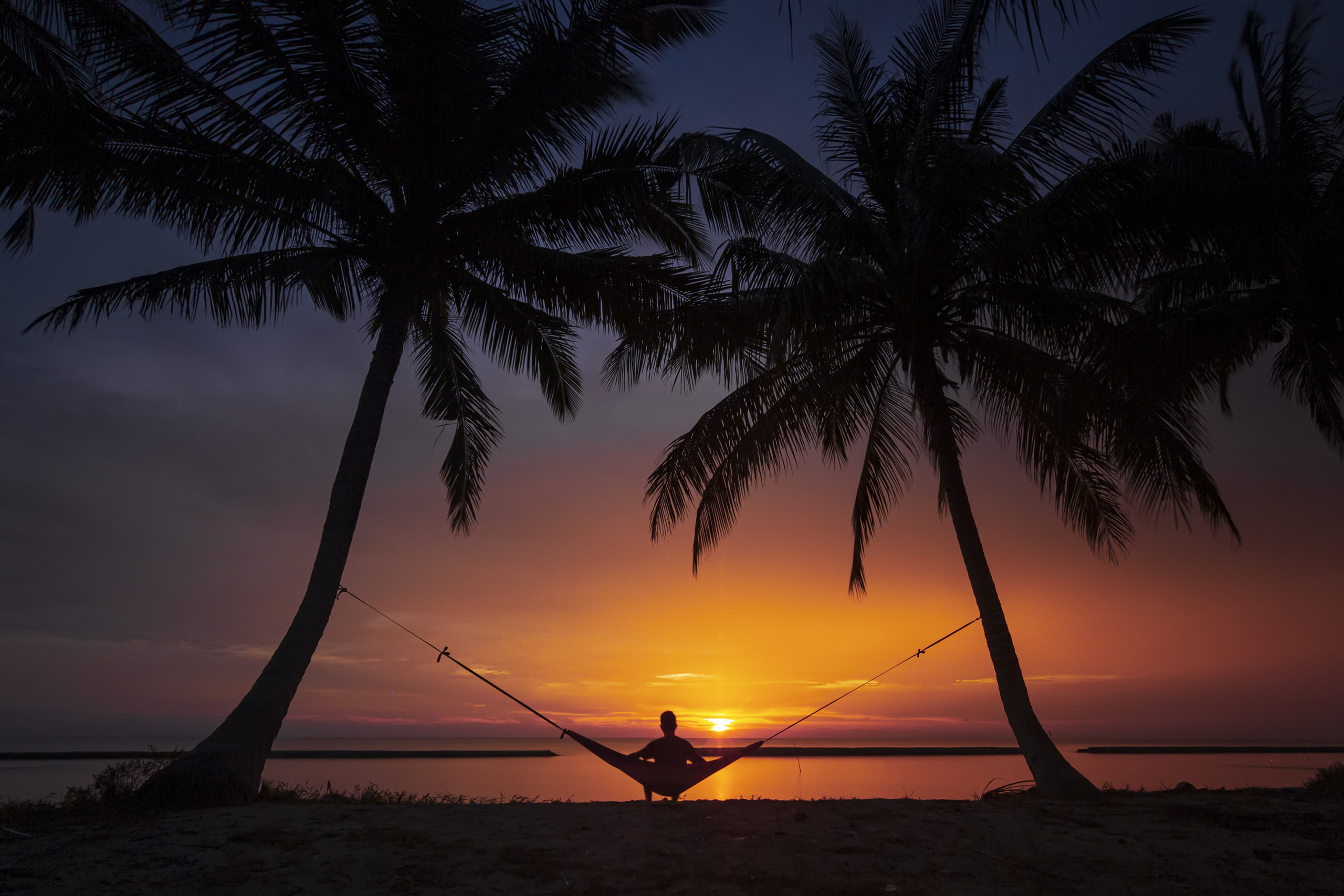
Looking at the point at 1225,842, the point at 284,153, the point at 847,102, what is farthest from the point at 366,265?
the point at 1225,842

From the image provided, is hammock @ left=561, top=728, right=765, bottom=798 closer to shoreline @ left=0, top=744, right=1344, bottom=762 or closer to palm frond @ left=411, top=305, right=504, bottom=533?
palm frond @ left=411, top=305, right=504, bottom=533

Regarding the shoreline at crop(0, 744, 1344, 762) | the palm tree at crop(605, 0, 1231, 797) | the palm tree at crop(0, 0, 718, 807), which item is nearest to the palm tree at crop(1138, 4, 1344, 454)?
the palm tree at crop(605, 0, 1231, 797)

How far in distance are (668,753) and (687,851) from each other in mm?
1681

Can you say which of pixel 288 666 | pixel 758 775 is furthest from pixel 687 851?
pixel 758 775

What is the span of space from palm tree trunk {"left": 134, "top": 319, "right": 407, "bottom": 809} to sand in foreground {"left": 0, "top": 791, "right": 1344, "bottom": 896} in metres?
0.35

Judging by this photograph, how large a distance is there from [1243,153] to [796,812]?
8091mm

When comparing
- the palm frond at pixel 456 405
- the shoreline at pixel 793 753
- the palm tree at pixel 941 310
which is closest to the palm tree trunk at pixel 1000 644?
the palm tree at pixel 941 310

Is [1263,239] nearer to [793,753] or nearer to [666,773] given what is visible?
[666,773]

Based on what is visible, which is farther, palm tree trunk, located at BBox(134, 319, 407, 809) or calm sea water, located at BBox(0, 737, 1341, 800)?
calm sea water, located at BBox(0, 737, 1341, 800)

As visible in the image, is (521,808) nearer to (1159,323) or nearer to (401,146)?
(401,146)

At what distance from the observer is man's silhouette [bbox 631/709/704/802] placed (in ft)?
21.1

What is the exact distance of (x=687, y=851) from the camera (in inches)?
187

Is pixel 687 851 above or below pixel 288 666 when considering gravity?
below

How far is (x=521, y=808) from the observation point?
5.93 meters
